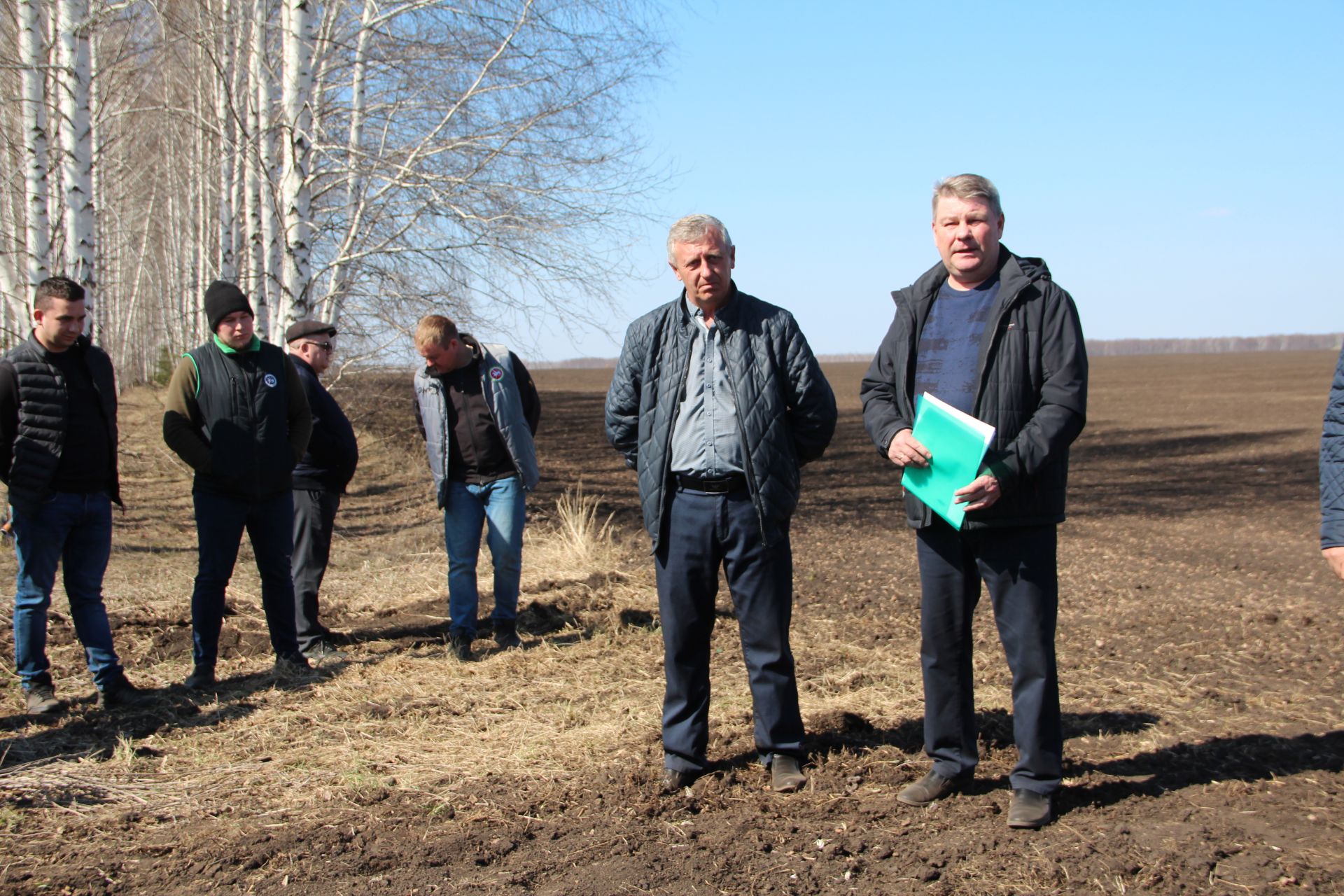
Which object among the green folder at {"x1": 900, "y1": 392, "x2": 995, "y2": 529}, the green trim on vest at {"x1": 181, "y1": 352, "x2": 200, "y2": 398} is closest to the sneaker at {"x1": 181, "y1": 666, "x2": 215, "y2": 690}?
the green trim on vest at {"x1": 181, "y1": 352, "x2": 200, "y2": 398}

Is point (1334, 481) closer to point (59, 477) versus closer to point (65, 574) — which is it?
point (59, 477)

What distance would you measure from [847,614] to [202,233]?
52.5 ft

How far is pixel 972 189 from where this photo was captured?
3461mm

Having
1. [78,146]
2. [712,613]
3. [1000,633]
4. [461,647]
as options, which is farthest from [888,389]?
[78,146]

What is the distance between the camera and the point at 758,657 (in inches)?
155

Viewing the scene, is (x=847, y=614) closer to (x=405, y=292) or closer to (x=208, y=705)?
(x=208, y=705)

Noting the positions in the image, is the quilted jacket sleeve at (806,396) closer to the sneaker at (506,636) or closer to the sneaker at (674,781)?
the sneaker at (674,781)

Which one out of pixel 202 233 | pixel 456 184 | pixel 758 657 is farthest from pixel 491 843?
pixel 202 233

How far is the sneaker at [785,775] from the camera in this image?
385cm

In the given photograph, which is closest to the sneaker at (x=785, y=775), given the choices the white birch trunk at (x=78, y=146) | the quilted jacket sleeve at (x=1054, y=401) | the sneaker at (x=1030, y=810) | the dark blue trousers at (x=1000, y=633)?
the dark blue trousers at (x=1000, y=633)

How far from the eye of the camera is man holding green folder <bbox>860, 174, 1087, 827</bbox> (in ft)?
11.2

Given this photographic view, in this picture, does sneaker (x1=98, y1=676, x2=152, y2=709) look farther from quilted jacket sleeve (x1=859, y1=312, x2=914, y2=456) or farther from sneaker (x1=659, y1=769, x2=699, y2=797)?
quilted jacket sleeve (x1=859, y1=312, x2=914, y2=456)

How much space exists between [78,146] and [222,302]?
16.8 ft

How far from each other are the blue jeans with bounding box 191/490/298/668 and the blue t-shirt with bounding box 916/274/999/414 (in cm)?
341
